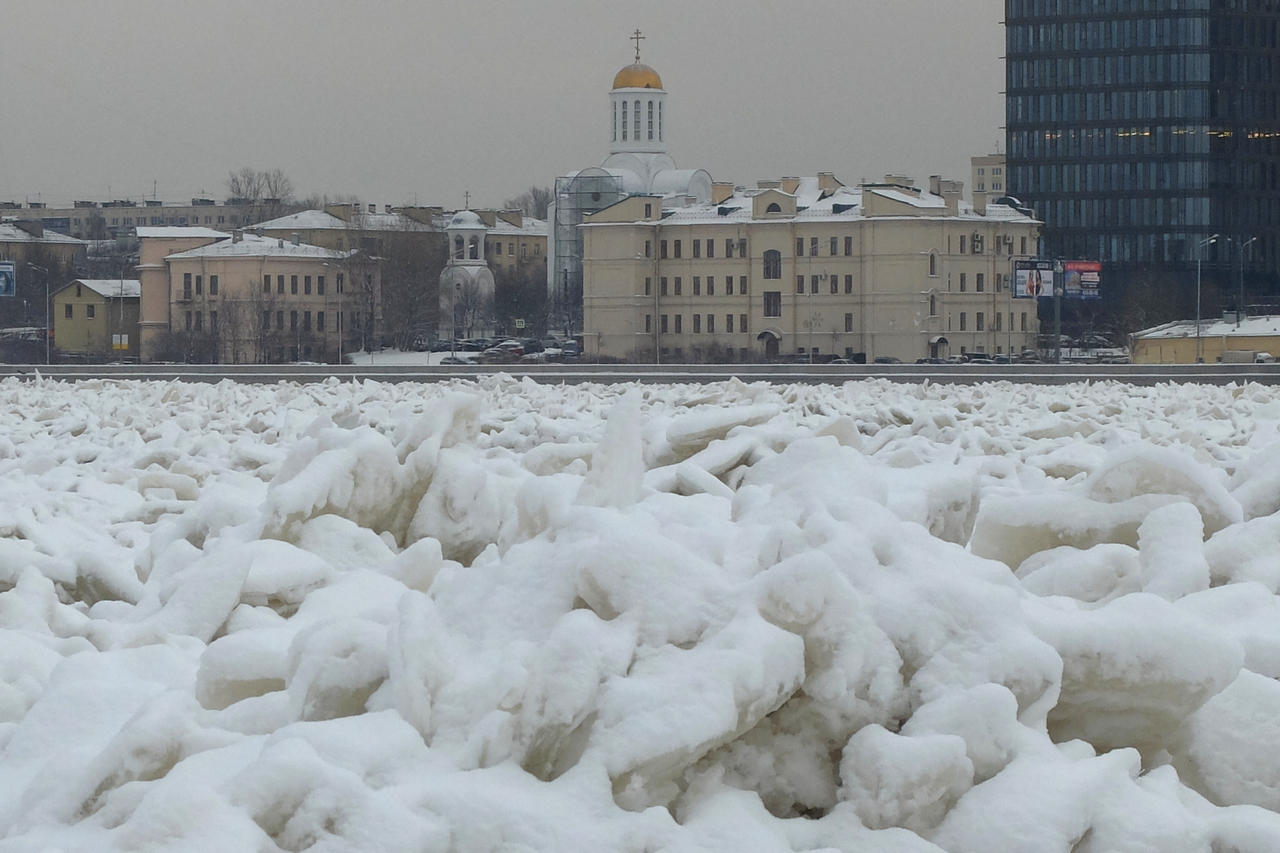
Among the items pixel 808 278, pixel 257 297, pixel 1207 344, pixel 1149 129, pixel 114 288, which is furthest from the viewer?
pixel 1149 129

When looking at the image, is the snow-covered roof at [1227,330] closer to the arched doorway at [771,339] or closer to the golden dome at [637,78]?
the arched doorway at [771,339]

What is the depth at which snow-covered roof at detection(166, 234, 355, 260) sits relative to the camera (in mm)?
90438

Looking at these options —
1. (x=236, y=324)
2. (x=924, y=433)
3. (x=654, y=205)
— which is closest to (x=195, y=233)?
(x=236, y=324)

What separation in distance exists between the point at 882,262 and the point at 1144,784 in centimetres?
8580

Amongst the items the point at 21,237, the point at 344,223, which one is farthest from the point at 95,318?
the point at 21,237

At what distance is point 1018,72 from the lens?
339ft

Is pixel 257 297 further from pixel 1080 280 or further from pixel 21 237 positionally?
pixel 1080 280

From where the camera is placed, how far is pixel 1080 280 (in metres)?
82.1

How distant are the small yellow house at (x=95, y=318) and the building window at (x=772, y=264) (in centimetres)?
3860

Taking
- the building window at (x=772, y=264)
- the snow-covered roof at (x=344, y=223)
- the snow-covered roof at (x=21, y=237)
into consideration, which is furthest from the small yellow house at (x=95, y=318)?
the building window at (x=772, y=264)

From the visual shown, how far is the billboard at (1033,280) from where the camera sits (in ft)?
246

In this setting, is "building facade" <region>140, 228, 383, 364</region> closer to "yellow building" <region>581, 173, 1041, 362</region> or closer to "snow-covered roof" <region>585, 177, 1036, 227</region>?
"yellow building" <region>581, 173, 1041, 362</region>

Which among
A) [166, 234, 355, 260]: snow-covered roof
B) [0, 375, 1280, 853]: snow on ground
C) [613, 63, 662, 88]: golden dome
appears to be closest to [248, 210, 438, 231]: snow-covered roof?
[166, 234, 355, 260]: snow-covered roof

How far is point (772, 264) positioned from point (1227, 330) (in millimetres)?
27671
